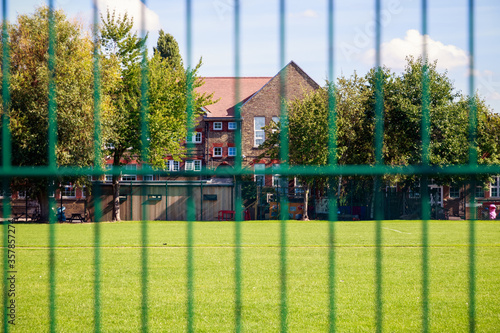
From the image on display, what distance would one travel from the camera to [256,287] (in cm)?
746

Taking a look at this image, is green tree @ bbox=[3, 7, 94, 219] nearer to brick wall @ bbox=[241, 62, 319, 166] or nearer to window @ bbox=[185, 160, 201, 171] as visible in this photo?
window @ bbox=[185, 160, 201, 171]

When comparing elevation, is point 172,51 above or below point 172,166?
above

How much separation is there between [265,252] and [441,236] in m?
6.87

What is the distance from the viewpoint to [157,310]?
19.7 feet

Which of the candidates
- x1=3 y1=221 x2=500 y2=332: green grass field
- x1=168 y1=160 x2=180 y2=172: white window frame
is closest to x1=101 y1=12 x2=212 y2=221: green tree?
x1=168 y1=160 x2=180 y2=172: white window frame

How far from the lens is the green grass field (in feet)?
17.7

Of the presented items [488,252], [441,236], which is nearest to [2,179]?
[488,252]

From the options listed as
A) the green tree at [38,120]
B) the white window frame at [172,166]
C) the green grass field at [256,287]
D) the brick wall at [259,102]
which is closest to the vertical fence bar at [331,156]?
the brick wall at [259,102]

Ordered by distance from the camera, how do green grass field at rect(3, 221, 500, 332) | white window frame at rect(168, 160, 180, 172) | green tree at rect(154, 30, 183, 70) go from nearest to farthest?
1. white window frame at rect(168, 160, 180, 172)
2. green grass field at rect(3, 221, 500, 332)
3. green tree at rect(154, 30, 183, 70)

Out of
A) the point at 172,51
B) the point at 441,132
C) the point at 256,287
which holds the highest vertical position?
the point at 172,51

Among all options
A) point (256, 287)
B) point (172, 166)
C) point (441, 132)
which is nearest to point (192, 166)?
point (172, 166)

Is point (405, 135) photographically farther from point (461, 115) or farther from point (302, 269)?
point (302, 269)

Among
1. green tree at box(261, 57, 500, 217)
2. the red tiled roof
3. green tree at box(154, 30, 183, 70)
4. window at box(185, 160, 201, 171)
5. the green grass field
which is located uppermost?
green tree at box(154, 30, 183, 70)

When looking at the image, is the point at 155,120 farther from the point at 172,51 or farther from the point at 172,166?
the point at 172,51
